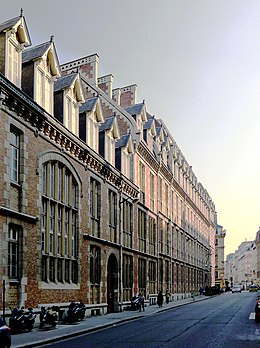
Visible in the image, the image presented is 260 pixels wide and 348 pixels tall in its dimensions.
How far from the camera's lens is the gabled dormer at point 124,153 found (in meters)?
43.3

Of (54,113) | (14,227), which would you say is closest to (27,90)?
(54,113)

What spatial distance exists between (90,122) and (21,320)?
16.0 meters

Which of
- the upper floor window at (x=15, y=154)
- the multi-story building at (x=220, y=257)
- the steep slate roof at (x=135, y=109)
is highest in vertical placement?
the steep slate roof at (x=135, y=109)

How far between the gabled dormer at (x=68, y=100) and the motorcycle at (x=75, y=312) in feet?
31.1

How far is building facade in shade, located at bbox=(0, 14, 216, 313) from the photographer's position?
83.5 feet

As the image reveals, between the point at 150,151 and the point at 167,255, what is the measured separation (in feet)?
43.5

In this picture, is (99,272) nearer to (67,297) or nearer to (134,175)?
(67,297)

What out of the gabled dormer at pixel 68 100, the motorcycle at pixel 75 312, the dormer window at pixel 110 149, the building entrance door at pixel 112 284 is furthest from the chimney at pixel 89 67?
the motorcycle at pixel 75 312

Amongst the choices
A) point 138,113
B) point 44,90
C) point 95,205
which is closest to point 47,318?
point 44,90

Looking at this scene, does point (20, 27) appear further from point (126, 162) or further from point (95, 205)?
point (126, 162)

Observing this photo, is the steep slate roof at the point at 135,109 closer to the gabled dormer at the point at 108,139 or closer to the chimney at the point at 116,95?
the chimney at the point at 116,95

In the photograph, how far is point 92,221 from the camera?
118 ft

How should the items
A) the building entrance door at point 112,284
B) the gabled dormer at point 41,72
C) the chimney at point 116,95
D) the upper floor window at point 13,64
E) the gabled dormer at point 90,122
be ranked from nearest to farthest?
the upper floor window at point 13,64 → the gabled dormer at point 41,72 → the gabled dormer at point 90,122 → the building entrance door at point 112,284 → the chimney at point 116,95

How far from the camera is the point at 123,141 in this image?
146ft
